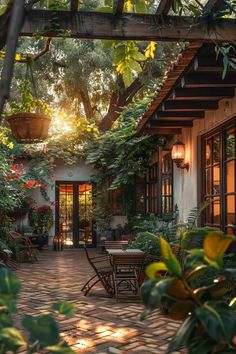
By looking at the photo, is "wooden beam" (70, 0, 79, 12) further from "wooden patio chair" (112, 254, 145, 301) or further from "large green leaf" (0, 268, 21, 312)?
"wooden patio chair" (112, 254, 145, 301)

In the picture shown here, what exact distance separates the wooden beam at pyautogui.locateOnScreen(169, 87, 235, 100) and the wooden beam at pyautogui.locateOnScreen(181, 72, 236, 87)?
34 cm

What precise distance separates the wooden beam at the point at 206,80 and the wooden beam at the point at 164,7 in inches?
61.9

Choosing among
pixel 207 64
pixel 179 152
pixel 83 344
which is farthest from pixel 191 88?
pixel 83 344

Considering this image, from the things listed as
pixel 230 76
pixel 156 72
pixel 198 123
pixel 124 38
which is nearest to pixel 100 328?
pixel 124 38

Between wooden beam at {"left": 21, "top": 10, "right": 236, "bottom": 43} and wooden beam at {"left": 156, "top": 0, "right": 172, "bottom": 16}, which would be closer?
wooden beam at {"left": 156, "top": 0, "right": 172, "bottom": 16}

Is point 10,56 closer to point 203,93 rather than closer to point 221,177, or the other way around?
point 203,93

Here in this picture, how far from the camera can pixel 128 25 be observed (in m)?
3.75

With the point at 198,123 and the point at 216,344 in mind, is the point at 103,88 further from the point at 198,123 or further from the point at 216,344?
the point at 216,344

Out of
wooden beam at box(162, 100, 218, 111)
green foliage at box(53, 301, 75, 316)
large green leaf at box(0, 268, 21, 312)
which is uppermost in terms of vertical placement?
wooden beam at box(162, 100, 218, 111)

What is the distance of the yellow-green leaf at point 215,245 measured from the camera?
4.73 feet

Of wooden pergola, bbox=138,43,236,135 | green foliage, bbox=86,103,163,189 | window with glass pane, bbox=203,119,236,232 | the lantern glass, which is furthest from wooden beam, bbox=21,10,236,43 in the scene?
green foliage, bbox=86,103,163,189

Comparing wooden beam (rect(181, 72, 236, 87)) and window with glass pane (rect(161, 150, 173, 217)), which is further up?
wooden beam (rect(181, 72, 236, 87))

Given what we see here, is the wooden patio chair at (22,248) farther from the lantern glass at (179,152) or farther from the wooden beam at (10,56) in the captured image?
the wooden beam at (10,56)

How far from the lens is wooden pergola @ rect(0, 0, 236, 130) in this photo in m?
3.62
